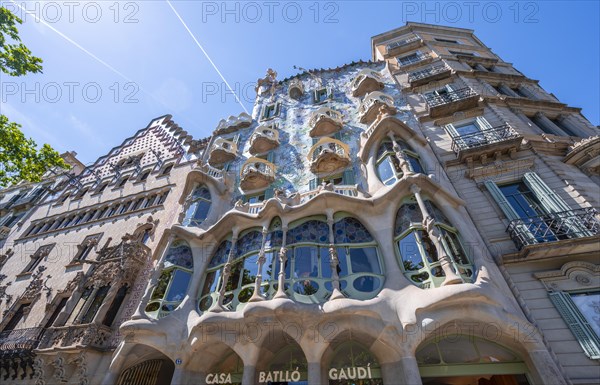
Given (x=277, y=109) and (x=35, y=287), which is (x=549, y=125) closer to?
(x=277, y=109)

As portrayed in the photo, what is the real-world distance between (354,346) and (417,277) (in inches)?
125

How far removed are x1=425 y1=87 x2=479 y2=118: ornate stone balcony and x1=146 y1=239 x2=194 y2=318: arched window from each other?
1444cm

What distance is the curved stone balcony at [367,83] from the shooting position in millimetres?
18750

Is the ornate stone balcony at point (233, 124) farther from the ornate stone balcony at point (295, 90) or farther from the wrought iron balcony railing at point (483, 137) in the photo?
the wrought iron balcony railing at point (483, 137)

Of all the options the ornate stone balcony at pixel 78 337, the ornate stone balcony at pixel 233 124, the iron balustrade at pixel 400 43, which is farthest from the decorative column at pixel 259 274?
the iron balustrade at pixel 400 43

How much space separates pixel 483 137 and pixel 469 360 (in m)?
9.28

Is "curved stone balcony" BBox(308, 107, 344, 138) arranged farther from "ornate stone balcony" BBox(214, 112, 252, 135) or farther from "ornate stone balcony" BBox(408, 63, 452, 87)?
"ornate stone balcony" BBox(214, 112, 252, 135)

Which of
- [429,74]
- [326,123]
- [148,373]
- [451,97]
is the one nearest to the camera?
[148,373]

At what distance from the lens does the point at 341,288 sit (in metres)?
8.83

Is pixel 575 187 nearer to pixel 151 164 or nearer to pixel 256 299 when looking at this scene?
pixel 256 299

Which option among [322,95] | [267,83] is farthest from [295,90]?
[267,83]

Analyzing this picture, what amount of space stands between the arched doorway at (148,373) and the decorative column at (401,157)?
12533 millimetres

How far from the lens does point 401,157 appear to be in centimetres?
1109

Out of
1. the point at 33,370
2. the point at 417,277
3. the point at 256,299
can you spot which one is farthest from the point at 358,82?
the point at 33,370
